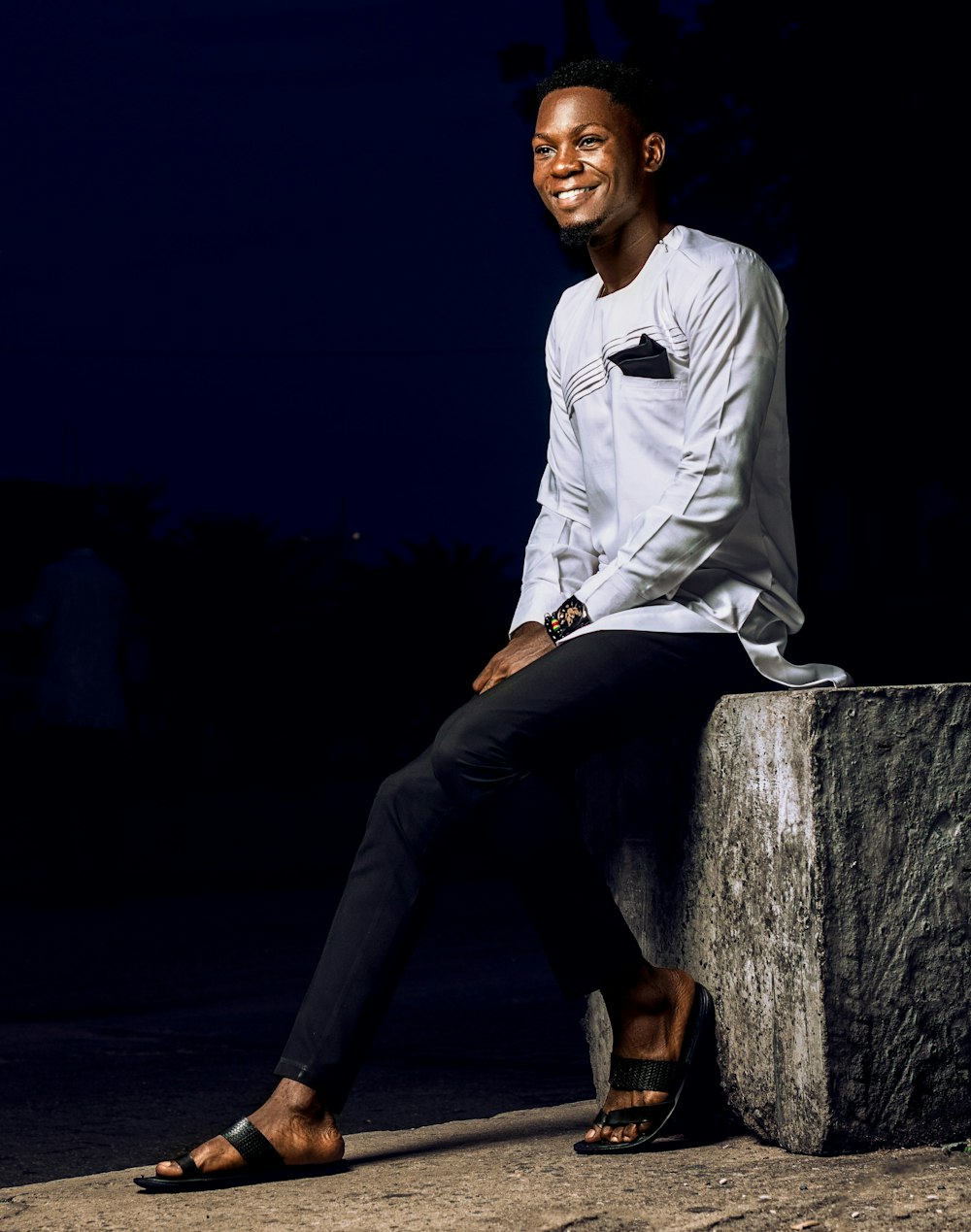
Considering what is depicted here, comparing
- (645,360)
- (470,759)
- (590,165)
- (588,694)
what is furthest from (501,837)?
(590,165)

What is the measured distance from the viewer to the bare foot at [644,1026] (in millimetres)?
3201

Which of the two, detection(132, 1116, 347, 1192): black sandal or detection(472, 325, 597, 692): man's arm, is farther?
detection(472, 325, 597, 692): man's arm

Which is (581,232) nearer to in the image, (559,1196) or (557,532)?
(557,532)

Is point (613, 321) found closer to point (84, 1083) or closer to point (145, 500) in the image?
point (84, 1083)

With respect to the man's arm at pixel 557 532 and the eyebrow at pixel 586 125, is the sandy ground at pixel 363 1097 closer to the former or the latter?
the man's arm at pixel 557 532

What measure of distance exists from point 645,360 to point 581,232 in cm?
30

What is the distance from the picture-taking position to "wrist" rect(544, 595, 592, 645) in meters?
3.25

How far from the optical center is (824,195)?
15172mm

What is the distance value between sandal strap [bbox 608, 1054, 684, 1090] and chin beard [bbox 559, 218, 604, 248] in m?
1.47

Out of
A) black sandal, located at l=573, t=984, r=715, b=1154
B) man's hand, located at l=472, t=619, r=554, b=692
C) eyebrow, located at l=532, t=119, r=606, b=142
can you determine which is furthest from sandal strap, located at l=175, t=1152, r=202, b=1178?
eyebrow, located at l=532, t=119, r=606, b=142

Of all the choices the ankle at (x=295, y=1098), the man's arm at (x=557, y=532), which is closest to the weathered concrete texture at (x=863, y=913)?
the man's arm at (x=557, y=532)

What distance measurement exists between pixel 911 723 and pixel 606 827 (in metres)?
0.86

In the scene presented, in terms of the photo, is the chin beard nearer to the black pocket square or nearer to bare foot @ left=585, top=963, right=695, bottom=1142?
the black pocket square

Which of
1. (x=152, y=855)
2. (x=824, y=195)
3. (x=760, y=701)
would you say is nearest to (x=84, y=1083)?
(x=760, y=701)
